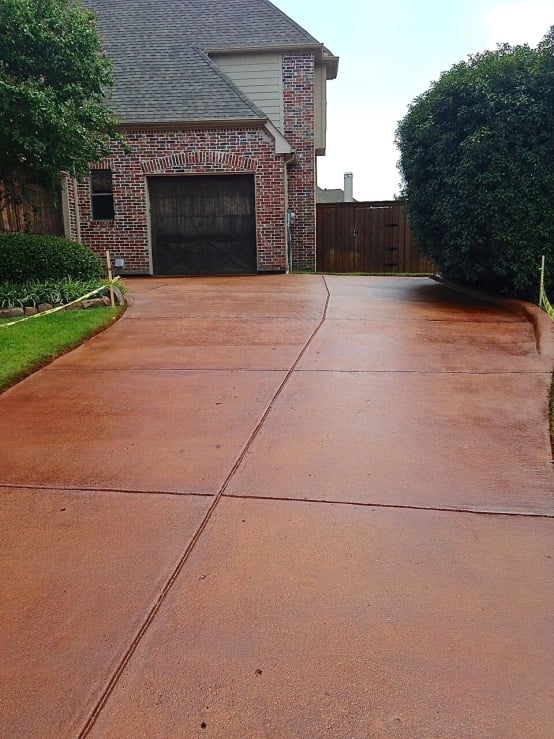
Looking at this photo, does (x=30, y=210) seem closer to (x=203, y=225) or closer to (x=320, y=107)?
(x=203, y=225)

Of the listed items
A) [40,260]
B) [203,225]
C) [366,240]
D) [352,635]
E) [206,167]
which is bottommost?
[352,635]

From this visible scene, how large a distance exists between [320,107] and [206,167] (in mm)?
4020

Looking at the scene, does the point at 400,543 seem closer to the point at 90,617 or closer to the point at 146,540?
the point at 146,540

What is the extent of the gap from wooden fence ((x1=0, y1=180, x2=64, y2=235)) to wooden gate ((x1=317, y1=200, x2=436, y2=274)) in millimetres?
6793

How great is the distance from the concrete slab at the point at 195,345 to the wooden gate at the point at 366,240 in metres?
9.63

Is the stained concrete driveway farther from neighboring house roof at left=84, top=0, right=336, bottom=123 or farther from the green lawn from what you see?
neighboring house roof at left=84, top=0, right=336, bottom=123

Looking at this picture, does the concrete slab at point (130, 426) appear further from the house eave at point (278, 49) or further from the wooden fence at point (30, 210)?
the house eave at point (278, 49)

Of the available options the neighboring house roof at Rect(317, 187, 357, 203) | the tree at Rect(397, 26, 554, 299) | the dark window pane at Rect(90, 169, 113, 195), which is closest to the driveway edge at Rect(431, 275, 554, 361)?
the tree at Rect(397, 26, 554, 299)

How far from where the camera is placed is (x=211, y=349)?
20.4 feet

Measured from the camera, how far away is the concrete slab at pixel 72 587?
73.7 inches

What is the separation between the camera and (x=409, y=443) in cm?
378

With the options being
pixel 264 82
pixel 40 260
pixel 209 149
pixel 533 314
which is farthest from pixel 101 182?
pixel 533 314

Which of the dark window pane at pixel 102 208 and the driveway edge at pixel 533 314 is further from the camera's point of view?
the dark window pane at pixel 102 208

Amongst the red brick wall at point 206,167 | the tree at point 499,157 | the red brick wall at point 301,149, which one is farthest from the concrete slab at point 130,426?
the red brick wall at point 301,149
